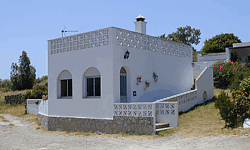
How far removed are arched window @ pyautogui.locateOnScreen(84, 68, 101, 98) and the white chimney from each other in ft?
13.9

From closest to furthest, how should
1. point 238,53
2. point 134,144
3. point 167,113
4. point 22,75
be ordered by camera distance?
point 134,144 < point 167,113 < point 238,53 < point 22,75

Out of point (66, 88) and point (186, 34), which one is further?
point (186, 34)

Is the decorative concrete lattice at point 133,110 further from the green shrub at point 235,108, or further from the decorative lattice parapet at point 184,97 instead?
the green shrub at point 235,108

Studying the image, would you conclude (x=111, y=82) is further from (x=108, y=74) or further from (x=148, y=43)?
(x=148, y=43)

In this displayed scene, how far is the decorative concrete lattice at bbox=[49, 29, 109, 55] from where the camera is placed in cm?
1341

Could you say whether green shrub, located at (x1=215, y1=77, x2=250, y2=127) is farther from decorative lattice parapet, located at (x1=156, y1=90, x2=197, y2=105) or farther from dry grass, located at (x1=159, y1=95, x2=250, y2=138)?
decorative lattice parapet, located at (x1=156, y1=90, x2=197, y2=105)

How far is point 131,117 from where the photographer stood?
1201 cm

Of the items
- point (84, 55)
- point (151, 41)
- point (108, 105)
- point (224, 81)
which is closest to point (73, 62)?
point (84, 55)

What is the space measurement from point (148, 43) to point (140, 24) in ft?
5.10

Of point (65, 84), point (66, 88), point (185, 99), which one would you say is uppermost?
point (65, 84)

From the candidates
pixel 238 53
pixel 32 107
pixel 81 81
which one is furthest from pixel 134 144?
pixel 238 53

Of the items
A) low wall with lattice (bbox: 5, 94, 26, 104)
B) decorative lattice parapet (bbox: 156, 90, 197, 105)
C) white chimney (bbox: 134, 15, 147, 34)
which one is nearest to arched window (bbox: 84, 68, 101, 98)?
decorative lattice parapet (bbox: 156, 90, 197, 105)

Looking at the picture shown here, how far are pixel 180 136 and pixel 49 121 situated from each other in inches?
339

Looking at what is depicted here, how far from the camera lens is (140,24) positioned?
16.0m
